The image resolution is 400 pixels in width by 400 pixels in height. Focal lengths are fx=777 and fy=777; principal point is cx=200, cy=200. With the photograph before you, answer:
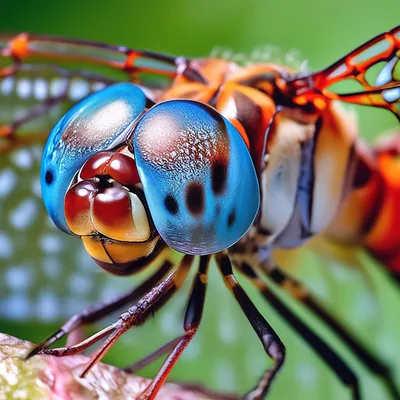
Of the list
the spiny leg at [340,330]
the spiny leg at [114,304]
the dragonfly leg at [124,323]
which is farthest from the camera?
the spiny leg at [340,330]

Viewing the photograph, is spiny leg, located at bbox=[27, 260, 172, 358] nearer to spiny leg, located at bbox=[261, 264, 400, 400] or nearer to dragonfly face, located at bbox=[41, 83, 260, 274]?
dragonfly face, located at bbox=[41, 83, 260, 274]

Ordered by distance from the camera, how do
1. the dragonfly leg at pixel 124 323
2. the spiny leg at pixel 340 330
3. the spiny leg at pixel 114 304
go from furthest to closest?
1. the spiny leg at pixel 340 330
2. the spiny leg at pixel 114 304
3. the dragonfly leg at pixel 124 323

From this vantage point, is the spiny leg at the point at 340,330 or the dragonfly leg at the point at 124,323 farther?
the spiny leg at the point at 340,330

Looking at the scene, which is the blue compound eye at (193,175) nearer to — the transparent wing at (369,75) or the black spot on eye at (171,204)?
the black spot on eye at (171,204)

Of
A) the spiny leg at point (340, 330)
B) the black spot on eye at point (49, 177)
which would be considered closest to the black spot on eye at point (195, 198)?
the black spot on eye at point (49, 177)

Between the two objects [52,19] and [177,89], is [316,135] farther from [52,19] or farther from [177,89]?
[52,19]

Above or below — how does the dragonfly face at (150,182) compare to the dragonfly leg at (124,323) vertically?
above

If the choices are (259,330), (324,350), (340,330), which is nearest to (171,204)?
(259,330)
